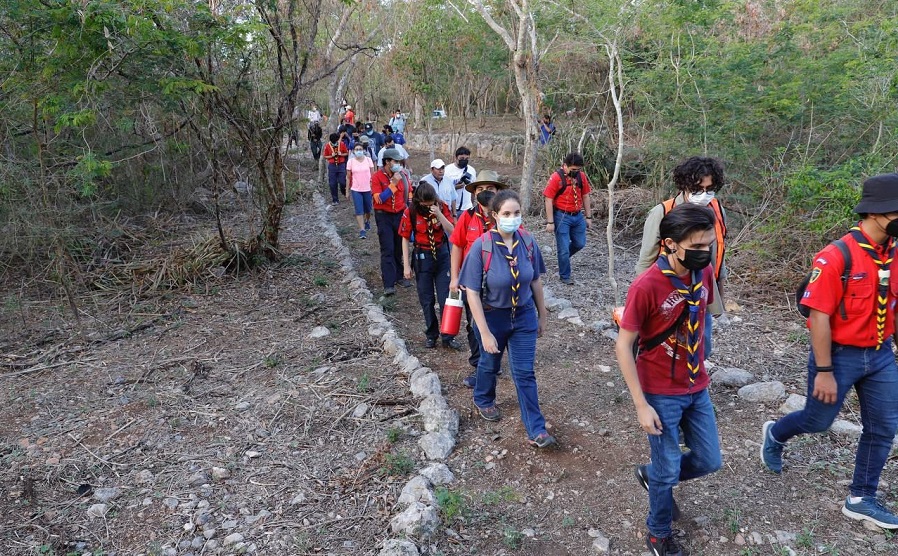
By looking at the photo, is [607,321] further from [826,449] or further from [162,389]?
[162,389]

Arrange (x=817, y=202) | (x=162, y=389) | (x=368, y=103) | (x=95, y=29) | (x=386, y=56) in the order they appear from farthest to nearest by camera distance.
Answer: (x=368, y=103), (x=386, y=56), (x=817, y=202), (x=95, y=29), (x=162, y=389)

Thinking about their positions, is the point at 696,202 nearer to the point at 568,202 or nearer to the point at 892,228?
the point at 892,228

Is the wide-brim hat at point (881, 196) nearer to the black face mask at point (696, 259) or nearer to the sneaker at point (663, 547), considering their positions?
the black face mask at point (696, 259)

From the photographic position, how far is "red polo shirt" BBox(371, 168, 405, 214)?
7.52 metres

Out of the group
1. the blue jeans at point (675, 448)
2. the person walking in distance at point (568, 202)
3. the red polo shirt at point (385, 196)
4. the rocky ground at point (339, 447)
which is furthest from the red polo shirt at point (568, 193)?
the blue jeans at point (675, 448)

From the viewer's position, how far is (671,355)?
9.02ft

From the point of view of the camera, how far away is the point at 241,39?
675cm

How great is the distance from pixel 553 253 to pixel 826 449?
5698mm

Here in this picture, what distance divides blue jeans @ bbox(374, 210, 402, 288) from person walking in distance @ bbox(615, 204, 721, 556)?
5.09 meters

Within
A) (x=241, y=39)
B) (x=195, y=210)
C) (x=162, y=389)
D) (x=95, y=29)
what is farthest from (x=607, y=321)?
(x=195, y=210)

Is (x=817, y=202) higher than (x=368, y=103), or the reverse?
(x=368, y=103)

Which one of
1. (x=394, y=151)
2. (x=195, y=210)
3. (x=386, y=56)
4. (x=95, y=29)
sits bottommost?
(x=195, y=210)

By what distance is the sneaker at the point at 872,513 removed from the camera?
10.1ft

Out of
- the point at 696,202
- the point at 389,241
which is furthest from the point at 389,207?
the point at 696,202
